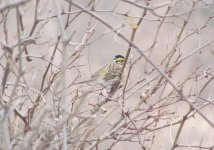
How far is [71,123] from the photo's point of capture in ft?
8.92

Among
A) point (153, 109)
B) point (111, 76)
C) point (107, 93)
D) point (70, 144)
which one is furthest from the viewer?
point (111, 76)

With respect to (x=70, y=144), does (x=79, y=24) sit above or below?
above

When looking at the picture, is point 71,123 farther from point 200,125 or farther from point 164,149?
point 200,125

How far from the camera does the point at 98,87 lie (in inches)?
112

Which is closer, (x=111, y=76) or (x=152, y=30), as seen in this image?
(x=111, y=76)

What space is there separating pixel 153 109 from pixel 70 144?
49cm

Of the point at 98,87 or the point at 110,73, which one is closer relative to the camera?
the point at 98,87

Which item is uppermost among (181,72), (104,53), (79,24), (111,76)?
(79,24)

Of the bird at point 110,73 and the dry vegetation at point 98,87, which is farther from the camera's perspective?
the bird at point 110,73

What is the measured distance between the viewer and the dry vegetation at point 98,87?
1.64m

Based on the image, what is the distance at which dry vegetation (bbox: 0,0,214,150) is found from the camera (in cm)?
164

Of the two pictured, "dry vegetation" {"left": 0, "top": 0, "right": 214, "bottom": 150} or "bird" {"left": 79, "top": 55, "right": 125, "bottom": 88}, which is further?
"bird" {"left": 79, "top": 55, "right": 125, "bottom": 88}

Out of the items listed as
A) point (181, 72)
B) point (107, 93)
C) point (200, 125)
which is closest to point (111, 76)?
point (107, 93)

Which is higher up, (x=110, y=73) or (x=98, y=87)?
(x=110, y=73)
